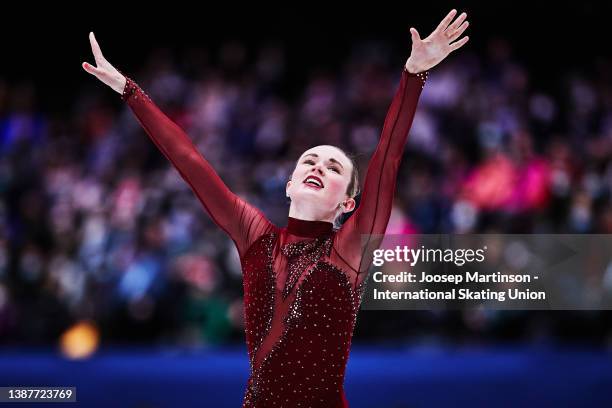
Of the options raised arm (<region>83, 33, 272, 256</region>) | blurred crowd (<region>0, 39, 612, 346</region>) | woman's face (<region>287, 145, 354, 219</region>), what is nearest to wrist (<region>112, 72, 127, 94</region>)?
raised arm (<region>83, 33, 272, 256</region>)

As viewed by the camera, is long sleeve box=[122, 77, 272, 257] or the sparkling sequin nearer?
the sparkling sequin

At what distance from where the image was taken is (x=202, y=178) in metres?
2.84

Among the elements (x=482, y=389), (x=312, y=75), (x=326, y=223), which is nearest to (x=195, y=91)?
(x=312, y=75)

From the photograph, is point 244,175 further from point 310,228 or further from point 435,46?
point 435,46

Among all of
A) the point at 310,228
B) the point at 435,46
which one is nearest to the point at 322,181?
the point at 310,228

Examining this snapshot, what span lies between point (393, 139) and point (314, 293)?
1.78ft

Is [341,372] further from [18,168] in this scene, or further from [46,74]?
[46,74]

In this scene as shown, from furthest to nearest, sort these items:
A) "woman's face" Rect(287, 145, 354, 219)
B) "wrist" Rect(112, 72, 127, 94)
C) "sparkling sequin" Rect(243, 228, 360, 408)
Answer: "wrist" Rect(112, 72, 127, 94) → "woman's face" Rect(287, 145, 354, 219) → "sparkling sequin" Rect(243, 228, 360, 408)

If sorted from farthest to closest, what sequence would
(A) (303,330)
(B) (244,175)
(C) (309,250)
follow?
1. (B) (244,175)
2. (C) (309,250)
3. (A) (303,330)

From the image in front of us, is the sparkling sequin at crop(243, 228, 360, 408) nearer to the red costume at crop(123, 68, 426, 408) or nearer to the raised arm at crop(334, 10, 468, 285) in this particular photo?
the red costume at crop(123, 68, 426, 408)

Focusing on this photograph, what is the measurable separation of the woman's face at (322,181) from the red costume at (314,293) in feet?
0.25

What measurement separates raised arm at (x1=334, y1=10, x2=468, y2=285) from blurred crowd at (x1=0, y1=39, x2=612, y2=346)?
2.16 m

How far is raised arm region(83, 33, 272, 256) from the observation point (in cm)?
284

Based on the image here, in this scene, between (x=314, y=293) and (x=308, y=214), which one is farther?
(x=308, y=214)
